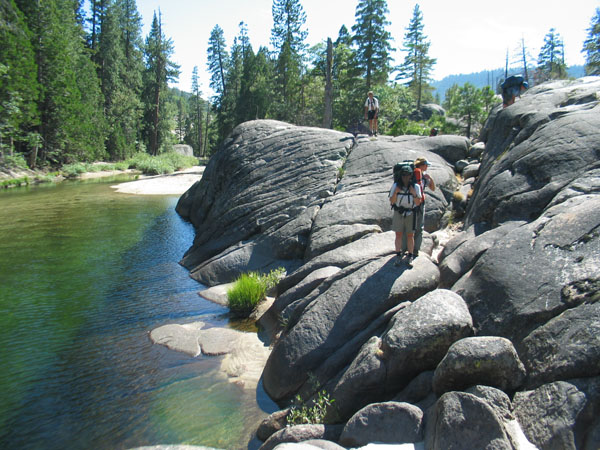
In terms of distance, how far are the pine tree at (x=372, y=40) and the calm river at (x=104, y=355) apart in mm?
27121

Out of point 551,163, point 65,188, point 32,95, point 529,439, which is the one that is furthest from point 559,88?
point 32,95

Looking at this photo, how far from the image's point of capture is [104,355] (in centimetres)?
837

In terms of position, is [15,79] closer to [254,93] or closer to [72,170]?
[72,170]

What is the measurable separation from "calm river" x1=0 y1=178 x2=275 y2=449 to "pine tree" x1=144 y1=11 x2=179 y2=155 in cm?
3992

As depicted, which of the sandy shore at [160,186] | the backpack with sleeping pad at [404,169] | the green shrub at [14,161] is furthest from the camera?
the green shrub at [14,161]

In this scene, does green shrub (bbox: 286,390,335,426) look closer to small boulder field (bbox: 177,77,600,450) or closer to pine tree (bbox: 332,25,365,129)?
small boulder field (bbox: 177,77,600,450)

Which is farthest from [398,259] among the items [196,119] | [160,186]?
[196,119]

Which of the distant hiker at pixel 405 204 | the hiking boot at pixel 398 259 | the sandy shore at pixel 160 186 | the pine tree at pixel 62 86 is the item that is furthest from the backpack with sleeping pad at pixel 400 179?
the pine tree at pixel 62 86

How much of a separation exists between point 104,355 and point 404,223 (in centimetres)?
684

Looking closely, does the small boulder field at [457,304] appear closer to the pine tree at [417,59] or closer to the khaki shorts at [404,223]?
the khaki shorts at [404,223]

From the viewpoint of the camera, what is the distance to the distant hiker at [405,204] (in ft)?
23.8

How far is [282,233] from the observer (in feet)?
42.2

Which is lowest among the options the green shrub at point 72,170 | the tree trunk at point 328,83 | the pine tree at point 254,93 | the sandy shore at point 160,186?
the sandy shore at point 160,186

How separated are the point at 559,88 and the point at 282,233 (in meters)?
10.1
